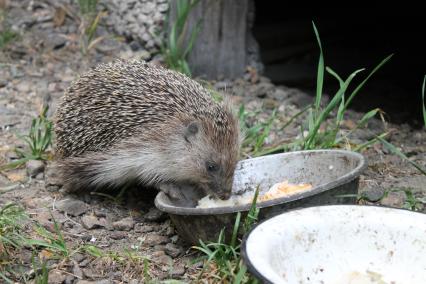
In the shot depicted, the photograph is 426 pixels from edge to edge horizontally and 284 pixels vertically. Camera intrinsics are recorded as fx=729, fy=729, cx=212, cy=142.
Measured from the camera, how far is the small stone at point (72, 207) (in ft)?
16.1

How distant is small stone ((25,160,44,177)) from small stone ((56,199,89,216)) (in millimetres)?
505

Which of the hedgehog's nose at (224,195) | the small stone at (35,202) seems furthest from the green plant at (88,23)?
the hedgehog's nose at (224,195)

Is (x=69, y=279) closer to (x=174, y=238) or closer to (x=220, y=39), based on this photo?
(x=174, y=238)

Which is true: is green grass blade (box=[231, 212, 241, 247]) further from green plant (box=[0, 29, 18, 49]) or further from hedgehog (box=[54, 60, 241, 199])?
green plant (box=[0, 29, 18, 49])

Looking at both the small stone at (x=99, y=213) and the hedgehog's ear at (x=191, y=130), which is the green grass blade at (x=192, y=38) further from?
the small stone at (x=99, y=213)

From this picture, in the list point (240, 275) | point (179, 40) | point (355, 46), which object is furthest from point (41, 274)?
point (355, 46)

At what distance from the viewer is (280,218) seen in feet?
11.8

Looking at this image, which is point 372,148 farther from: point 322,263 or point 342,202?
point 322,263

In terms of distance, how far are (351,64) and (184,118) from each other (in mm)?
5356

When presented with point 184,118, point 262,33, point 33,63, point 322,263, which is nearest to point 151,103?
point 184,118

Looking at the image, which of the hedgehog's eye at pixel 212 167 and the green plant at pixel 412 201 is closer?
the green plant at pixel 412 201

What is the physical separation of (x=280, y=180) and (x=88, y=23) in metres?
3.58

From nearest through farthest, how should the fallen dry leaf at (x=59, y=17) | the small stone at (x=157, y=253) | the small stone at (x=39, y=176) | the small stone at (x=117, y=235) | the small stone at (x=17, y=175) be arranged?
the small stone at (x=157, y=253)
the small stone at (x=117, y=235)
the small stone at (x=17, y=175)
the small stone at (x=39, y=176)
the fallen dry leaf at (x=59, y=17)

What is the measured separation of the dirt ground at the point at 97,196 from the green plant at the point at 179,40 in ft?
1.36
